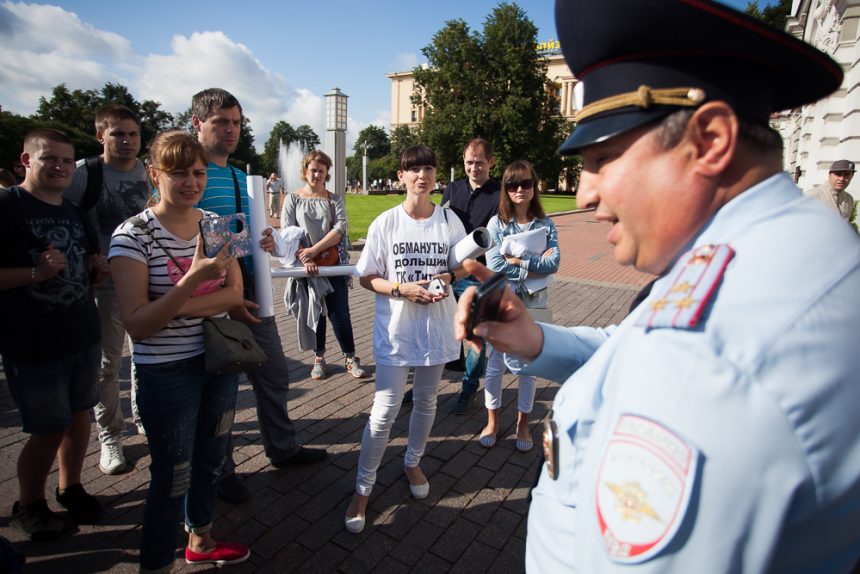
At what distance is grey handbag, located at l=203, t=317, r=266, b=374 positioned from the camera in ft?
7.47

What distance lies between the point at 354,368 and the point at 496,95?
4519 centimetres

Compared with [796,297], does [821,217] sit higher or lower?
higher

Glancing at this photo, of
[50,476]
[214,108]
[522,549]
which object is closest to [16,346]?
[50,476]

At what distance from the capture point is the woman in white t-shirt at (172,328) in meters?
2.13

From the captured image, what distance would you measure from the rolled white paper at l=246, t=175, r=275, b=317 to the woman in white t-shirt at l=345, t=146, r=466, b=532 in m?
0.61

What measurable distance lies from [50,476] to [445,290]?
10.1 feet

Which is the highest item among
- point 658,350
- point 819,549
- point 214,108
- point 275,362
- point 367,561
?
point 214,108

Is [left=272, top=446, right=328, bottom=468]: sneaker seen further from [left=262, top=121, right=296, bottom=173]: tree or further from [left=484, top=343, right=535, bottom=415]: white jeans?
[left=262, top=121, right=296, bottom=173]: tree

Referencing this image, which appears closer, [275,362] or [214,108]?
[214,108]

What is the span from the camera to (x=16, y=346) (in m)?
2.57

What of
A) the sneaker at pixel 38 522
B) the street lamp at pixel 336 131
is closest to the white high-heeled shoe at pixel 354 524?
the sneaker at pixel 38 522

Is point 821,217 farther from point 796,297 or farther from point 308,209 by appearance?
point 308,209

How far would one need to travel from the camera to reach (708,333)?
0.72 metres

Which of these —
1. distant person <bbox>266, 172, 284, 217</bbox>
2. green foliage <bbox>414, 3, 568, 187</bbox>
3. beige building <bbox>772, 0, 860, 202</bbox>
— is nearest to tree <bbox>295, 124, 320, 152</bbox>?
green foliage <bbox>414, 3, 568, 187</bbox>
